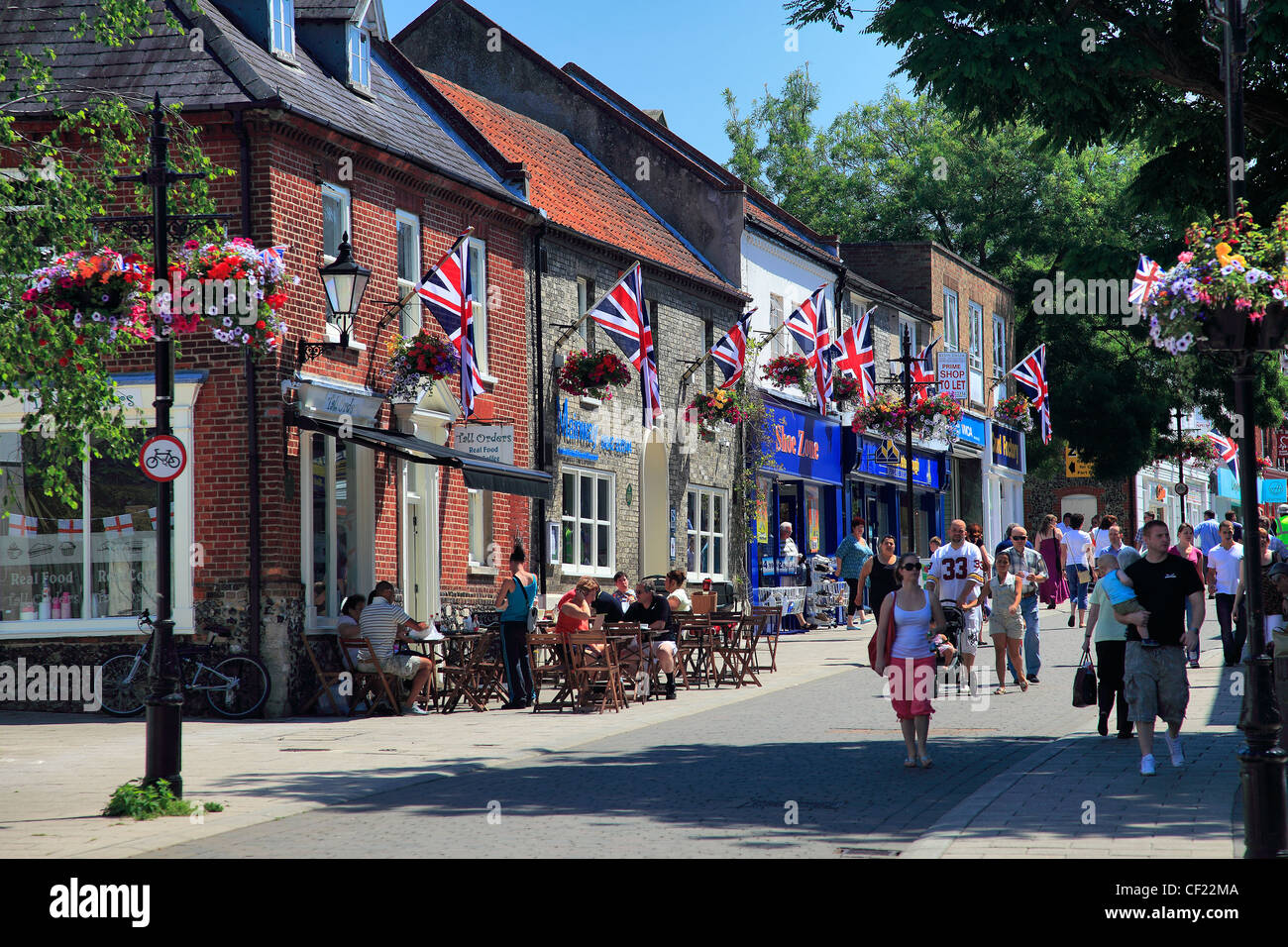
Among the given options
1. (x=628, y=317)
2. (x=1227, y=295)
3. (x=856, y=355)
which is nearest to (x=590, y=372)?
(x=628, y=317)

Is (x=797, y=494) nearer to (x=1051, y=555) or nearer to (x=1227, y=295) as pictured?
(x=1051, y=555)

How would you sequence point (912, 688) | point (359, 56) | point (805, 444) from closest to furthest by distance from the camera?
1. point (912, 688)
2. point (359, 56)
3. point (805, 444)

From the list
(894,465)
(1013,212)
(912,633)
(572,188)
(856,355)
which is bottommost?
(912,633)

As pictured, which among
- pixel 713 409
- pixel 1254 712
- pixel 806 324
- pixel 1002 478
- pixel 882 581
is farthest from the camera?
pixel 1002 478

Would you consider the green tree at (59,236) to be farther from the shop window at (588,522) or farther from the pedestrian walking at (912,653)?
the shop window at (588,522)

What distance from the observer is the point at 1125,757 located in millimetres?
12750

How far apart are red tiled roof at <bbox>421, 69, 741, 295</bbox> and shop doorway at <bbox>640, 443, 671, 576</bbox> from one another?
3.39 metres

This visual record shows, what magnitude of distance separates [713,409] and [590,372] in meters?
5.47

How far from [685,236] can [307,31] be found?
11549 mm

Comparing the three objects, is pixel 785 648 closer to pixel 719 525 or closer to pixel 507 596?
pixel 719 525

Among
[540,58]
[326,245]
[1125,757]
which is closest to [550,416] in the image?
[326,245]

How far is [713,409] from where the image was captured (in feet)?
94.7

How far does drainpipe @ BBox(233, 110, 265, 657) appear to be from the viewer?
17641 mm

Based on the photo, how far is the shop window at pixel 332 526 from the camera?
60.9 feet
